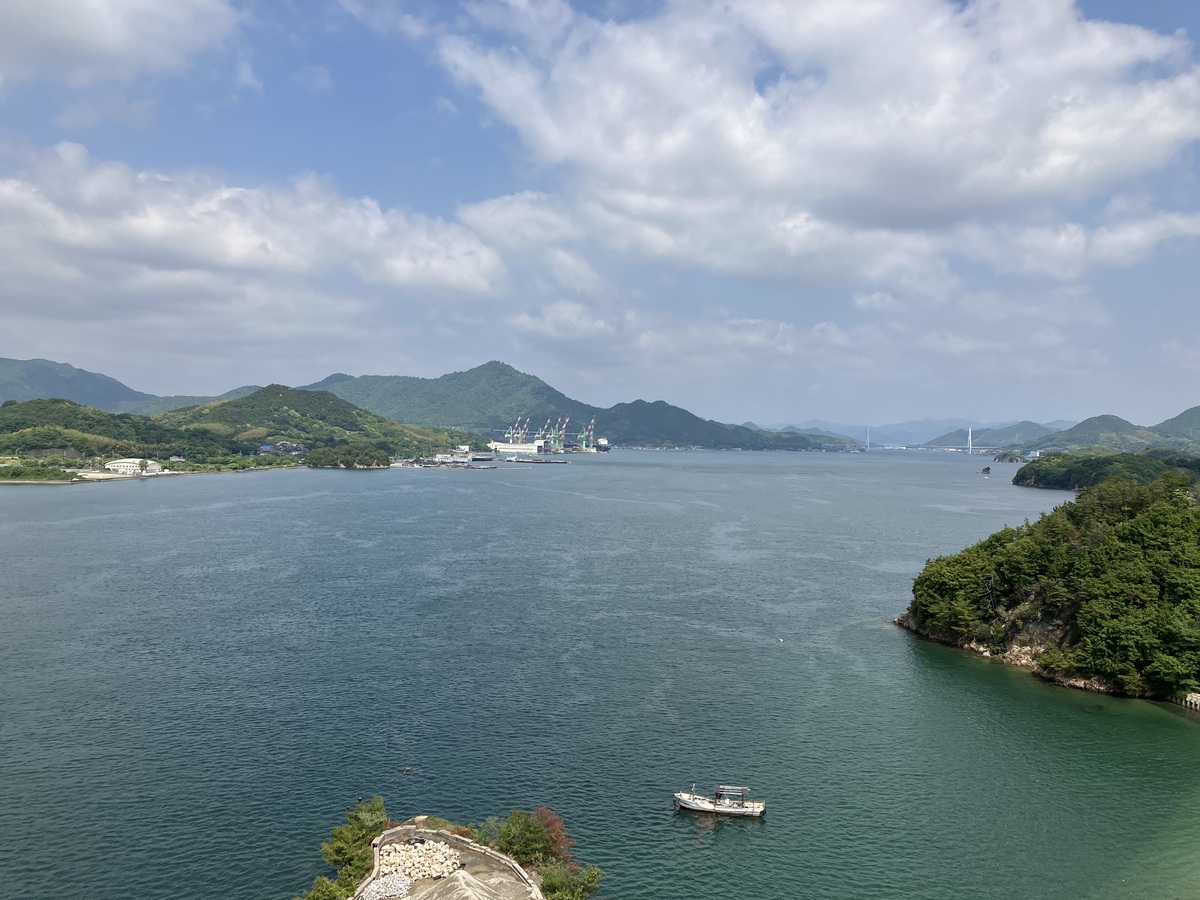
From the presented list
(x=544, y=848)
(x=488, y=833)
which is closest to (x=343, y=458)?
(x=488, y=833)

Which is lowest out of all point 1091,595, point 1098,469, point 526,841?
point 526,841

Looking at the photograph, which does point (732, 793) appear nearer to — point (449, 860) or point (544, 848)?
point (544, 848)

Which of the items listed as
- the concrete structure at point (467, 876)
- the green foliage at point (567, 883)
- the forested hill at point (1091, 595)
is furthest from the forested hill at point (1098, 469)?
the concrete structure at point (467, 876)

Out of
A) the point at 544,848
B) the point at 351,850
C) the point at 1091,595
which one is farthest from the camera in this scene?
the point at 1091,595

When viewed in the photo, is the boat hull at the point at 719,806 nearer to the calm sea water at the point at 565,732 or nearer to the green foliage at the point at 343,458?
the calm sea water at the point at 565,732

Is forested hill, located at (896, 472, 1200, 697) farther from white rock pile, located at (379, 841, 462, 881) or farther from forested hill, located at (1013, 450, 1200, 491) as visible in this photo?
forested hill, located at (1013, 450, 1200, 491)

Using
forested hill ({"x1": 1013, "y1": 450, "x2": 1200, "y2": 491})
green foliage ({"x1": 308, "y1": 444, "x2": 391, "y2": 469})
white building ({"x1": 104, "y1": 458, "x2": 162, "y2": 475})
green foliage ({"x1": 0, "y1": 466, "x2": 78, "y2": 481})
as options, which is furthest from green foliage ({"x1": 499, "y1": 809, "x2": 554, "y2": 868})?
green foliage ({"x1": 308, "y1": 444, "x2": 391, "y2": 469})
